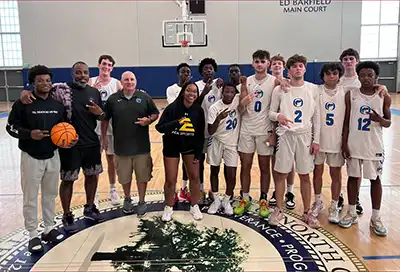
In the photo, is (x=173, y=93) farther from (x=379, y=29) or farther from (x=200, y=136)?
(x=379, y=29)

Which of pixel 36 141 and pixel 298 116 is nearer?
pixel 36 141

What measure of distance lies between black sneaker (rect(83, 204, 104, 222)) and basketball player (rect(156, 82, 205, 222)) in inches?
31.7

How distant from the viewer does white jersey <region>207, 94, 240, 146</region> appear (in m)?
4.26

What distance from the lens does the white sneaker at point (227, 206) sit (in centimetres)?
441

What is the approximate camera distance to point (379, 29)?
748 inches

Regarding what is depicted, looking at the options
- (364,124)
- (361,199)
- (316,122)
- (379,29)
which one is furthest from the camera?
(379,29)

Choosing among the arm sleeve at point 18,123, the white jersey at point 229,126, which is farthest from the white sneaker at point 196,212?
the arm sleeve at point 18,123

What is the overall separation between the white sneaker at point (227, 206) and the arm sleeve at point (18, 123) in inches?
93.7

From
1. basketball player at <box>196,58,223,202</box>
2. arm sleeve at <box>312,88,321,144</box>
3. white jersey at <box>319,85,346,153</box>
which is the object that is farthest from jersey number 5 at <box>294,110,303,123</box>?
basketball player at <box>196,58,223,202</box>

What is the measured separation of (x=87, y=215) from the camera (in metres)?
4.36

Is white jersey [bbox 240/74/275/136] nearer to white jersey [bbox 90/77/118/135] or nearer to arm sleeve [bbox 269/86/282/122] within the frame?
arm sleeve [bbox 269/86/282/122]

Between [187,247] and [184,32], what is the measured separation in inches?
513

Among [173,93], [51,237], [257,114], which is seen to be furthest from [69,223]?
[257,114]

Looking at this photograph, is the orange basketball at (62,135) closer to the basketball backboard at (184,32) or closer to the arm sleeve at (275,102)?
the arm sleeve at (275,102)
